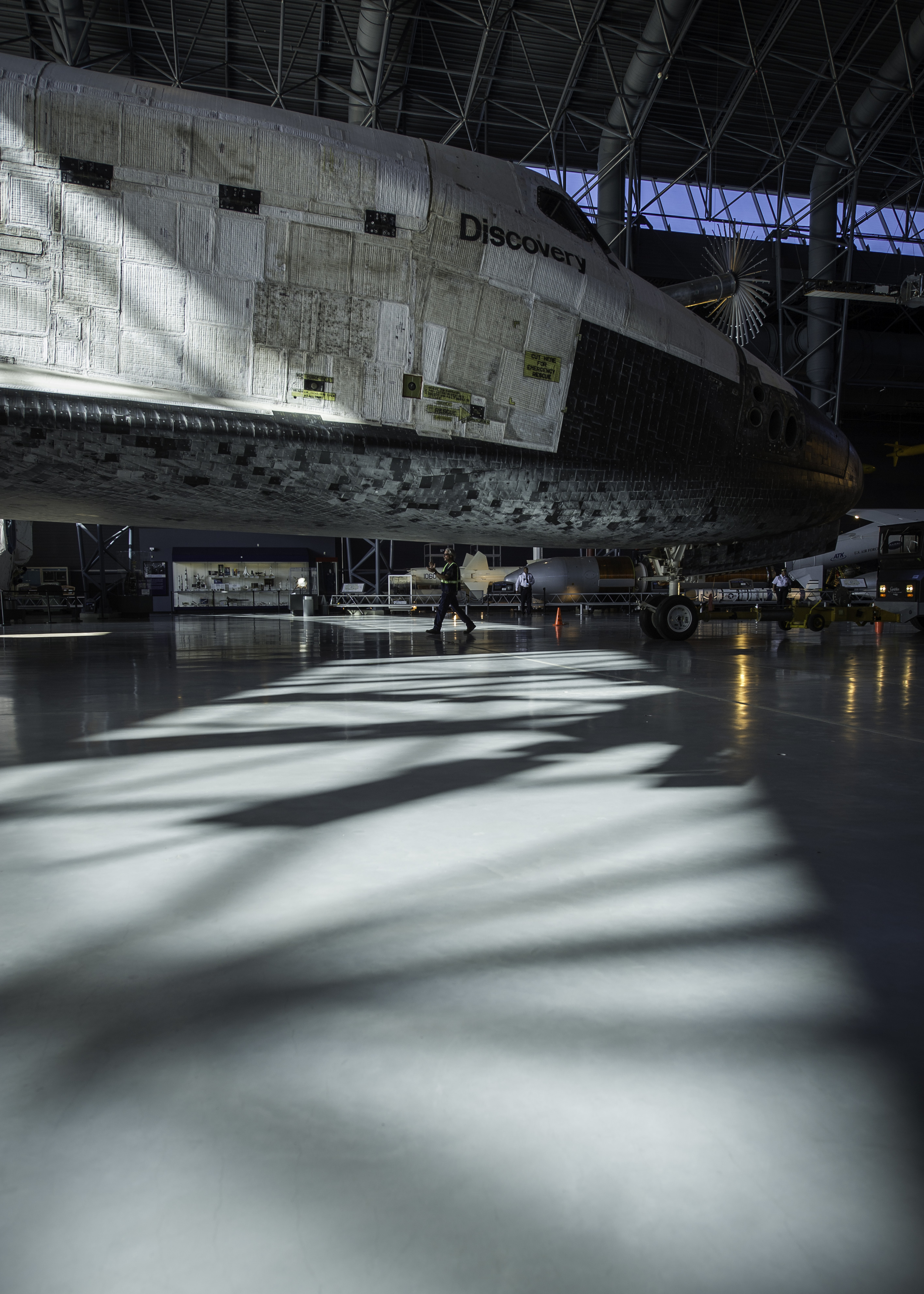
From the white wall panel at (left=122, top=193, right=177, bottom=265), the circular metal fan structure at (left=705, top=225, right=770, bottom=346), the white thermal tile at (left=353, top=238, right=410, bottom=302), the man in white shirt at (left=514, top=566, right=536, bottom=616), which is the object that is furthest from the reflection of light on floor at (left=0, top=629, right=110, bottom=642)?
the man in white shirt at (left=514, top=566, right=536, bottom=616)

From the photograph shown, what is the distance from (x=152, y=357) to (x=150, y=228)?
0.90 m

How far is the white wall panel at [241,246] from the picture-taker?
5914 mm

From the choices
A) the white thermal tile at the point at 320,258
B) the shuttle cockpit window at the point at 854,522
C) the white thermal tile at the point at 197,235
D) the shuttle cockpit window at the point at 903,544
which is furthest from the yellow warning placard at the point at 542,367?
the shuttle cockpit window at the point at 854,522

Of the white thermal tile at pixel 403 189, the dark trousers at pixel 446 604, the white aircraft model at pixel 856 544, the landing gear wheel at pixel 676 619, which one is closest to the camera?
the white thermal tile at pixel 403 189

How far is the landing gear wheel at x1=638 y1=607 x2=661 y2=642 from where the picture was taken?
12242 mm

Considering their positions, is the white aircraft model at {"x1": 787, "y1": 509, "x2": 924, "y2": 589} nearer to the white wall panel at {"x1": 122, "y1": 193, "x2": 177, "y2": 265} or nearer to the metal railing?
the metal railing

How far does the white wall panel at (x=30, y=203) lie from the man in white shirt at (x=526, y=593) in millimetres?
A: 21619

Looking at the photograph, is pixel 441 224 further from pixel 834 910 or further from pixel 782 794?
pixel 834 910

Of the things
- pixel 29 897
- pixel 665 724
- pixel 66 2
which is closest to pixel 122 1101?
pixel 29 897

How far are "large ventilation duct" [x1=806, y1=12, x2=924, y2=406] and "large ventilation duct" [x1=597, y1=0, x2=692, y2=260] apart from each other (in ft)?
21.8

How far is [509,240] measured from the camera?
22.4 ft

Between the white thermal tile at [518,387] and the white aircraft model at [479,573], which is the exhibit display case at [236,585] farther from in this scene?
the white thermal tile at [518,387]

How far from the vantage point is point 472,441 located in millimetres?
6949

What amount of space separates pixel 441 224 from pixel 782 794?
5567mm
